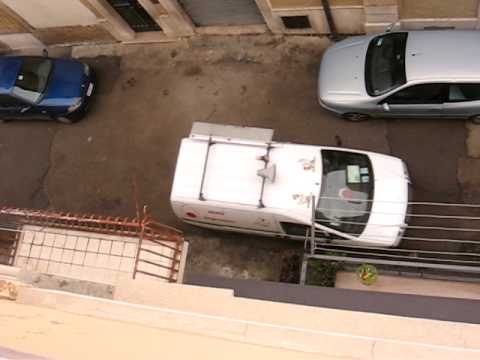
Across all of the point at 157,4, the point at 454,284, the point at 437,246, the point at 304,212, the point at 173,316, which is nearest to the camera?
the point at 173,316

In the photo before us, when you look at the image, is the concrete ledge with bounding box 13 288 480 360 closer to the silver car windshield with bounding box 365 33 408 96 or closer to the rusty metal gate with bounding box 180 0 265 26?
the silver car windshield with bounding box 365 33 408 96

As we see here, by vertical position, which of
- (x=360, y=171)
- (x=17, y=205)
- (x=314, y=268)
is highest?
(x=360, y=171)

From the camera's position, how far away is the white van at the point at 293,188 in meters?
9.23

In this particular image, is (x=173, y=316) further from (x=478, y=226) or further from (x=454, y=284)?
(x=478, y=226)

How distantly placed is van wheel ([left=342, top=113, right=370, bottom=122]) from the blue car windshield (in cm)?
601

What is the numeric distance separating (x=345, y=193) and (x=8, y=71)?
7383mm

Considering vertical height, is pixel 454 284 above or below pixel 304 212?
below

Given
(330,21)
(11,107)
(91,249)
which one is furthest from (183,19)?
(91,249)

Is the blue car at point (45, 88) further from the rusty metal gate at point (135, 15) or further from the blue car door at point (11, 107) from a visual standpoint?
the rusty metal gate at point (135, 15)

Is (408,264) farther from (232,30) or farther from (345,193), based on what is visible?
(232,30)

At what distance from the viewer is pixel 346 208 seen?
30.7ft

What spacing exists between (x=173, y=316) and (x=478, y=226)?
6431 mm

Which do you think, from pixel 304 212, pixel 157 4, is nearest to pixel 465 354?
pixel 304 212

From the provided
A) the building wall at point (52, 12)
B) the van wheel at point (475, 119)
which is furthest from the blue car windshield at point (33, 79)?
the van wheel at point (475, 119)
